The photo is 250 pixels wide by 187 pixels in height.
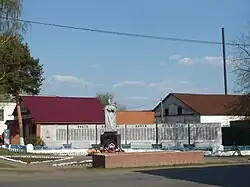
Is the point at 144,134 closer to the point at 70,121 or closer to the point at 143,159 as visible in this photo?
the point at 70,121

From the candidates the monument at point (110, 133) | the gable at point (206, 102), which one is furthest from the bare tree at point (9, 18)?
the gable at point (206, 102)

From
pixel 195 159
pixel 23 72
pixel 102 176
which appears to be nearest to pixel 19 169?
pixel 102 176

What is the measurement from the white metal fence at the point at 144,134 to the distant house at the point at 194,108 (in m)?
19.7

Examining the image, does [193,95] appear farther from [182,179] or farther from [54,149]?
[182,179]

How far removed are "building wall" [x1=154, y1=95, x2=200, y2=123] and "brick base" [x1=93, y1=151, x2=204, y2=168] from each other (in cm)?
3782

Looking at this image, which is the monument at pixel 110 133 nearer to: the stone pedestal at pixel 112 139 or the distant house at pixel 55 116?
the stone pedestal at pixel 112 139

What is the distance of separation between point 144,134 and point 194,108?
2282cm

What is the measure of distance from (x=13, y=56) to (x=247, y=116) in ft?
60.8

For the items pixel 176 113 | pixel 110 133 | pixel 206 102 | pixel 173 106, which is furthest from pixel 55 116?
pixel 110 133

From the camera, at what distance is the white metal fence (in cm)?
4294

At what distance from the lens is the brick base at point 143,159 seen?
87.8 feet

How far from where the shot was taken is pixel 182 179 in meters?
20.0

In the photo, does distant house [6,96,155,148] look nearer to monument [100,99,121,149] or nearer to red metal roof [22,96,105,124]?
red metal roof [22,96,105,124]

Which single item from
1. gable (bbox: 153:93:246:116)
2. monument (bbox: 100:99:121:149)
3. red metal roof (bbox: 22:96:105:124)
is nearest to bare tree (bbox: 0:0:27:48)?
monument (bbox: 100:99:121:149)
